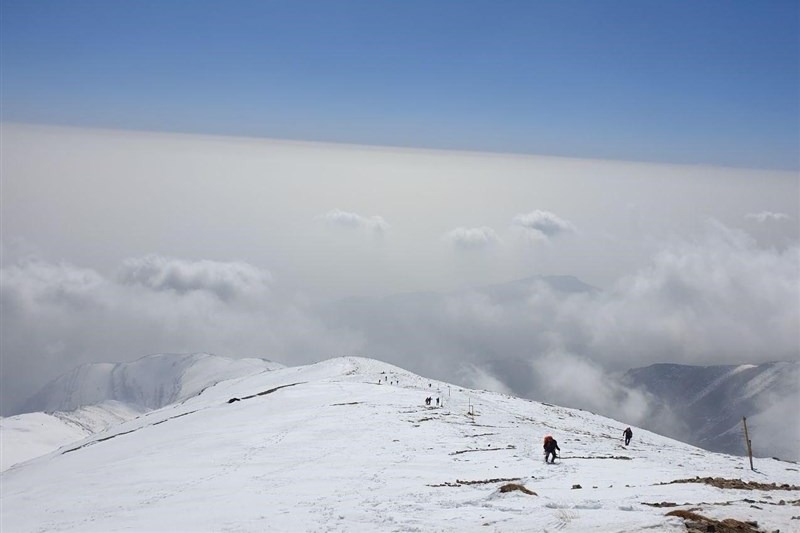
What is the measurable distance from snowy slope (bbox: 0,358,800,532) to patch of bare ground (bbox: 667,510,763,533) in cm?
28

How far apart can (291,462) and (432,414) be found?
51.4 feet

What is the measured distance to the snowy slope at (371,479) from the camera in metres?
16.5

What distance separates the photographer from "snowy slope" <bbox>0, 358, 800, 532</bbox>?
16453 millimetres

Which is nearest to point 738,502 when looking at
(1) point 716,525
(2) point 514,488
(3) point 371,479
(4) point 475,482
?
(1) point 716,525

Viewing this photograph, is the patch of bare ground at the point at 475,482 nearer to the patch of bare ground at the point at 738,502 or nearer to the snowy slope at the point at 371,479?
the snowy slope at the point at 371,479

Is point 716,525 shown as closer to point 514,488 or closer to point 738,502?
point 738,502

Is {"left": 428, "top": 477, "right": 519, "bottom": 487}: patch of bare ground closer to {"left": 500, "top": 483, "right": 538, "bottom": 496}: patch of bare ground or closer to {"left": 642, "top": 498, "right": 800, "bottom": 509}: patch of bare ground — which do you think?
{"left": 500, "top": 483, "right": 538, "bottom": 496}: patch of bare ground

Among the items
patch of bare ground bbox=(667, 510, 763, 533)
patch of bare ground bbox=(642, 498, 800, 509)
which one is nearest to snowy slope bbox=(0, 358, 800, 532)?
patch of bare ground bbox=(642, 498, 800, 509)

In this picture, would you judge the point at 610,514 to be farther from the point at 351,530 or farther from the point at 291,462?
the point at 291,462

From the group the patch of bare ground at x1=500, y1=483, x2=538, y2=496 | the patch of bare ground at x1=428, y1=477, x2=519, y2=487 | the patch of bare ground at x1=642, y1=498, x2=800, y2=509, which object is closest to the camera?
the patch of bare ground at x1=642, y1=498, x2=800, y2=509

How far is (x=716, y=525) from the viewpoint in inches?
526

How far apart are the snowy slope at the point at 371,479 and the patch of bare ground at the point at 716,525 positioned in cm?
28

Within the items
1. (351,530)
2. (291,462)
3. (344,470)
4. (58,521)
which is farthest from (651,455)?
(58,521)

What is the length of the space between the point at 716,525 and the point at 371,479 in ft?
45.1
